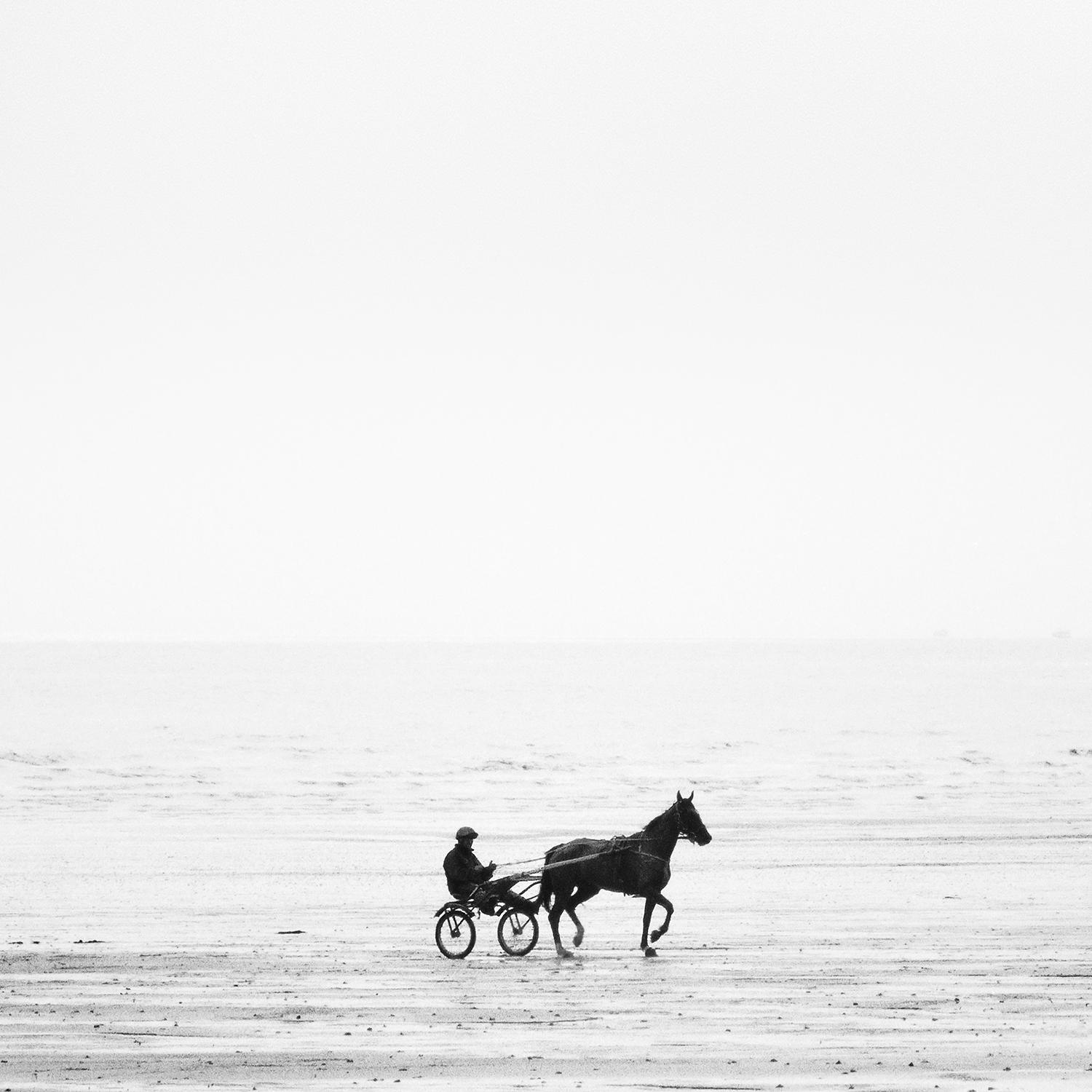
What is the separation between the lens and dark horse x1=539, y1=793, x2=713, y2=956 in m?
14.1

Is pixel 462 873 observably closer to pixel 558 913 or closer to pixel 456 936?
pixel 456 936

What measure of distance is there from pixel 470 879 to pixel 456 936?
1.99 feet

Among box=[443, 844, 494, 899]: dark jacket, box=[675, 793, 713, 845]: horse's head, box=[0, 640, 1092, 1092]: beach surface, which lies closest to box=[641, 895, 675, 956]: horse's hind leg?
box=[0, 640, 1092, 1092]: beach surface

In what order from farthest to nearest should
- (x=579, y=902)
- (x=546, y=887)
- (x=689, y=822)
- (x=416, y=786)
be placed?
(x=416, y=786) → (x=579, y=902) → (x=689, y=822) → (x=546, y=887)

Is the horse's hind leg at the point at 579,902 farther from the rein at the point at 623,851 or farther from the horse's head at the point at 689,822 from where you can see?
the horse's head at the point at 689,822

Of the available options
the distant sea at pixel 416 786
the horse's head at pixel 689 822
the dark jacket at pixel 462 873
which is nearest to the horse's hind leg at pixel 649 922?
the horse's head at pixel 689 822

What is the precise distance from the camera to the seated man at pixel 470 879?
1414 cm

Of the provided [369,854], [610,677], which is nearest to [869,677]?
[610,677]

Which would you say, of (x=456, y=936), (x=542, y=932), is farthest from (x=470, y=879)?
(x=542, y=932)

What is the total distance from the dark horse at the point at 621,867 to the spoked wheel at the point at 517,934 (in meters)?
0.23

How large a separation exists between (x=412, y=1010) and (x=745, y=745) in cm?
5077

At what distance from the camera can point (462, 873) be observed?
14.2 metres

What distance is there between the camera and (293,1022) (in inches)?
436

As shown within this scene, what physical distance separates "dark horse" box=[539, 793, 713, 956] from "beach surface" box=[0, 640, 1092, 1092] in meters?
0.59
